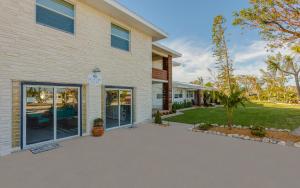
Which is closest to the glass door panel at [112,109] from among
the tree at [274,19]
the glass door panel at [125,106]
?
the glass door panel at [125,106]

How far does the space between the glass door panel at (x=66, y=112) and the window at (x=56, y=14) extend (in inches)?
114

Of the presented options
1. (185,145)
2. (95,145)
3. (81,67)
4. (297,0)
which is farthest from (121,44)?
(297,0)

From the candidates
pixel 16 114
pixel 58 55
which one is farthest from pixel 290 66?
pixel 16 114

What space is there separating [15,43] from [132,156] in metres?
5.96

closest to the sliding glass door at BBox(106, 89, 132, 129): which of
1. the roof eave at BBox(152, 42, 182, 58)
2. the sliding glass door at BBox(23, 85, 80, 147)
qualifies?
the sliding glass door at BBox(23, 85, 80, 147)

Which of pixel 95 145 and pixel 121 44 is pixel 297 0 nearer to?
pixel 121 44

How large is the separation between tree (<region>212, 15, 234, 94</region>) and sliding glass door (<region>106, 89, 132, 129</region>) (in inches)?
729

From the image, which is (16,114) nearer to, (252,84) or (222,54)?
(222,54)

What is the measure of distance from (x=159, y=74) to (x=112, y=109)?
7.09 m

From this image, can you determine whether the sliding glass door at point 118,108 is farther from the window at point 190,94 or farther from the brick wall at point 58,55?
the window at point 190,94

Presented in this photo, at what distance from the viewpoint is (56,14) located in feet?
22.9

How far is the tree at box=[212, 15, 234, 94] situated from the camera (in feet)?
79.7

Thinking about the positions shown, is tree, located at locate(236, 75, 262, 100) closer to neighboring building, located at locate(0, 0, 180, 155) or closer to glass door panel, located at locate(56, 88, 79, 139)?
neighboring building, located at locate(0, 0, 180, 155)

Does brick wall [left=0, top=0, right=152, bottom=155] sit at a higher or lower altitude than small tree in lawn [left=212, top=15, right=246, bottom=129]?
lower
